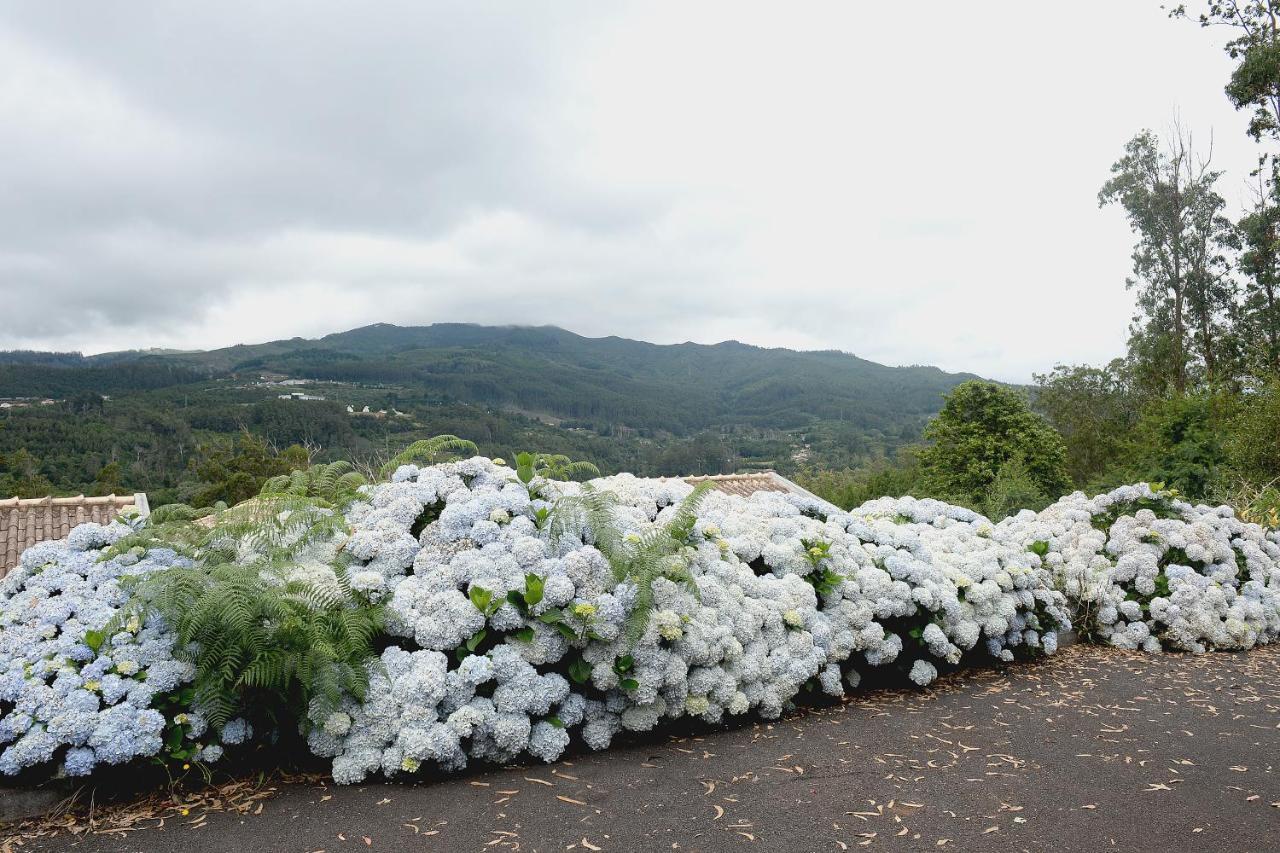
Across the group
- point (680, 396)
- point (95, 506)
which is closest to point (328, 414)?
point (95, 506)

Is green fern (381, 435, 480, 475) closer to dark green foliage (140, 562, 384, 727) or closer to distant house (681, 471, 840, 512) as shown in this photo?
dark green foliage (140, 562, 384, 727)

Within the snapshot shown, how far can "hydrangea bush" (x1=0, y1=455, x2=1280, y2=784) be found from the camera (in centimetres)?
352

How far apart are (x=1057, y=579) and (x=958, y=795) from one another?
4.31 metres

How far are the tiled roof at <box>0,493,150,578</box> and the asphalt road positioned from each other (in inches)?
475

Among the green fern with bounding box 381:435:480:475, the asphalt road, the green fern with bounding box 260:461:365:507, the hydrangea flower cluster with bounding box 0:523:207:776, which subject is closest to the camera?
the asphalt road

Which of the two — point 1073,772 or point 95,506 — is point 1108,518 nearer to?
point 1073,772

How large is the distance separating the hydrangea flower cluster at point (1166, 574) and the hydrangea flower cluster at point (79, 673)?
6.39m

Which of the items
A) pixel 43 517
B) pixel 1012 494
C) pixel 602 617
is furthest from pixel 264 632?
pixel 1012 494

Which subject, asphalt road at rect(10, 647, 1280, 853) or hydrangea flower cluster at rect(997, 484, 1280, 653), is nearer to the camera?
asphalt road at rect(10, 647, 1280, 853)

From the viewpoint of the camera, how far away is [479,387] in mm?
120125

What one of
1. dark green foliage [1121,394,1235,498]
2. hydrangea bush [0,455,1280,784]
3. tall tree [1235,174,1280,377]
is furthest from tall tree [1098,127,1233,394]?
hydrangea bush [0,455,1280,784]

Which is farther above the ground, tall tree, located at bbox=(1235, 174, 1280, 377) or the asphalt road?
tall tree, located at bbox=(1235, 174, 1280, 377)

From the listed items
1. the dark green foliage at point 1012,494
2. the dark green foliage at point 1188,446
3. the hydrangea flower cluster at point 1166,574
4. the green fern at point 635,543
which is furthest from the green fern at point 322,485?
the dark green foliage at point 1188,446

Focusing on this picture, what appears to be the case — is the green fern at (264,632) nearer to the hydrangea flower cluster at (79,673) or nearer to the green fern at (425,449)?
the hydrangea flower cluster at (79,673)
